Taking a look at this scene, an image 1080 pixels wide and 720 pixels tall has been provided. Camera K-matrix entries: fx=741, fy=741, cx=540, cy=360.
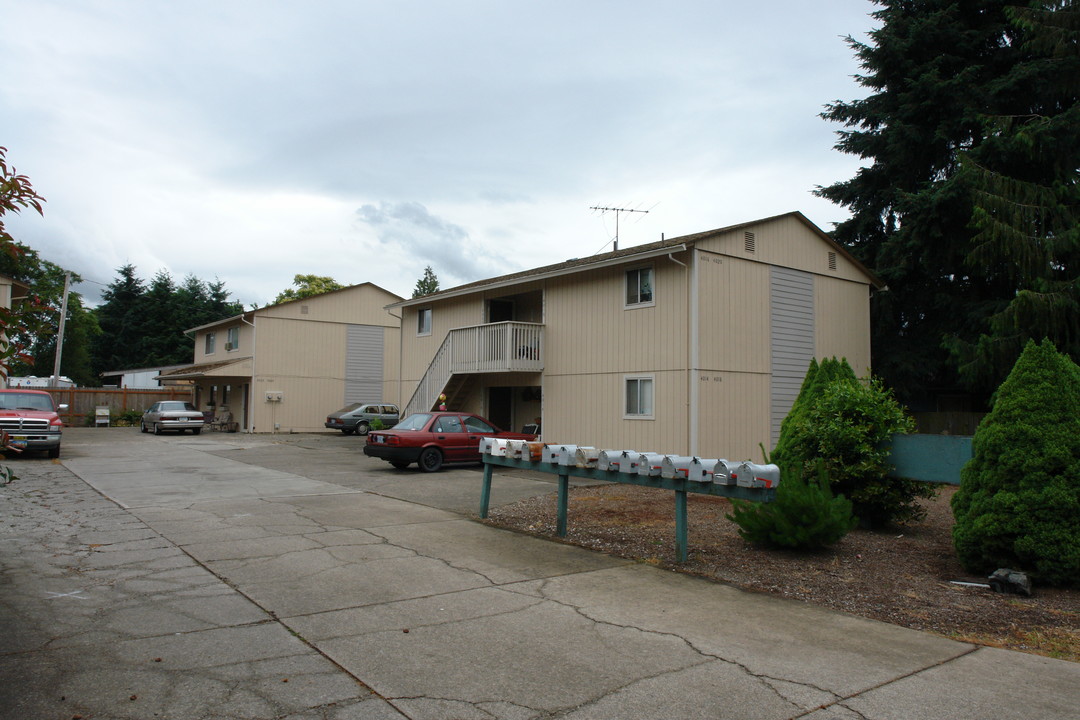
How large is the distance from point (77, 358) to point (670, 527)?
6108 centimetres

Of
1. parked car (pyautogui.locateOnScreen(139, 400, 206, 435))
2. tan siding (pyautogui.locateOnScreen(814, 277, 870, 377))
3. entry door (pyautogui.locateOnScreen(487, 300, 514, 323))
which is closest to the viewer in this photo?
tan siding (pyautogui.locateOnScreen(814, 277, 870, 377))

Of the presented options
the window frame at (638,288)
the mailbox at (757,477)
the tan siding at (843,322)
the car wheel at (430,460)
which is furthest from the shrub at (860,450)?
the tan siding at (843,322)

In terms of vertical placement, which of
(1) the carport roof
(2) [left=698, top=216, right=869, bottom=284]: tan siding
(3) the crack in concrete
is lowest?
(3) the crack in concrete

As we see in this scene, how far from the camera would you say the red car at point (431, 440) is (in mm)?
16562

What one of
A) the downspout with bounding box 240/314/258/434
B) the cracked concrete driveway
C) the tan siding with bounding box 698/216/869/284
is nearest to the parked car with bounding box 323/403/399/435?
the downspout with bounding box 240/314/258/434

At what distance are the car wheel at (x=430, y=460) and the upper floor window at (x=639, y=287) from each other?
5.61 m

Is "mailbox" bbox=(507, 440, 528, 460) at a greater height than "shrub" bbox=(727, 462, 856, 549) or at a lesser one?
greater

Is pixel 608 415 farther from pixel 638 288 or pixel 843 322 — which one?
pixel 843 322

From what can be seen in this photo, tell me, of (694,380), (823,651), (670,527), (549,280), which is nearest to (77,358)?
(549,280)

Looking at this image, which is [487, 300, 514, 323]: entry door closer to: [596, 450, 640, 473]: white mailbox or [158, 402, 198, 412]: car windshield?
[596, 450, 640, 473]: white mailbox

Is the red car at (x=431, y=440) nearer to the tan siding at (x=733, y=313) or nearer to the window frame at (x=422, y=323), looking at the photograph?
the tan siding at (x=733, y=313)

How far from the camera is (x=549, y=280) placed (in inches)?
779

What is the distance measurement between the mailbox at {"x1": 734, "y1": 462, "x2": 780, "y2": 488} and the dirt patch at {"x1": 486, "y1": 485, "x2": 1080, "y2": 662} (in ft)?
2.94

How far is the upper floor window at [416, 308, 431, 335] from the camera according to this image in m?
25.1
